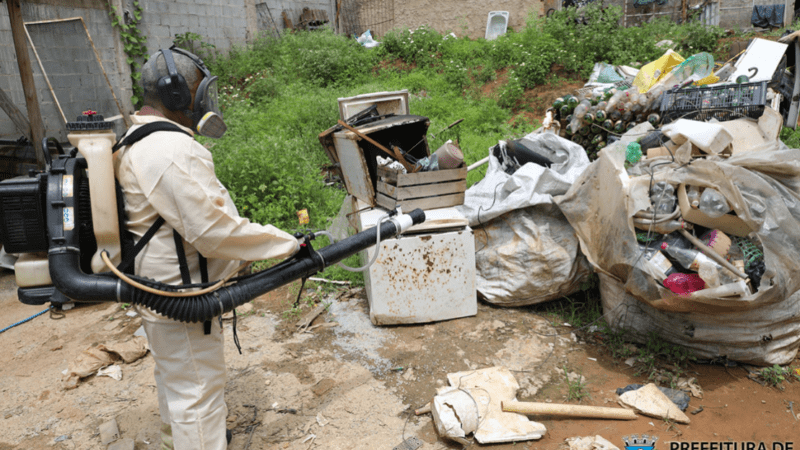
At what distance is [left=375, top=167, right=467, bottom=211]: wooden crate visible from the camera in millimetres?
3590

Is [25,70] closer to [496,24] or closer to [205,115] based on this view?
[205,115]

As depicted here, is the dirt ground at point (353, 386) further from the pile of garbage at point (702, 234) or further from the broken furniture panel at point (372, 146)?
the broken furniture panel at point (372, 146)

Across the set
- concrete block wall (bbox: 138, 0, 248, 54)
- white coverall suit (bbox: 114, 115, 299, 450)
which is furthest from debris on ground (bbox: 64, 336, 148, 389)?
concrete block wall (bbox: 138, 0, 248, 54)

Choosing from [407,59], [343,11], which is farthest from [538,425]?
[343,11]

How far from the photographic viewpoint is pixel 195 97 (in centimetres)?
215

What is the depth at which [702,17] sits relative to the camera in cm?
952

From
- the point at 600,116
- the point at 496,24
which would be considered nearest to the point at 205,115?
the point at 600,116

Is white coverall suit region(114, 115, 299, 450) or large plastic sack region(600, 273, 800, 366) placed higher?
white coverall suit region(114, 115, 299, 450)

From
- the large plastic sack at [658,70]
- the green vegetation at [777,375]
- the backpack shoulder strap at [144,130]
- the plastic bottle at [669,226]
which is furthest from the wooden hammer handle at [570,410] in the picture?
the large plastic sack at [658,70]

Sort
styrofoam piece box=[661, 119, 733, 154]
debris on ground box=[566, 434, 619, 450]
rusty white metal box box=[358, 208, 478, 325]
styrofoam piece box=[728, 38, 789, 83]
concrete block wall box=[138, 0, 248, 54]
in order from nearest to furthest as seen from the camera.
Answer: debris on ground box=[566, 434, 619, 450]
styrofoam piece box=[661, 119, 733, 154]
rusty white metal box box=[358, 208, 478, 325]
styrofoam piece box=[728, 38, 789, 83]
concrete block wall box=[138, 0, 248, 54]

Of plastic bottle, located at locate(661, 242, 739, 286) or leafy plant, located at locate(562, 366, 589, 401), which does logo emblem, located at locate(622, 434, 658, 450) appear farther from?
plastic bottle, located at locate(661, 242, 739, 286)

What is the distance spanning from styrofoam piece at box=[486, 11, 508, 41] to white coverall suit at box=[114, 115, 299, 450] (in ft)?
32.8

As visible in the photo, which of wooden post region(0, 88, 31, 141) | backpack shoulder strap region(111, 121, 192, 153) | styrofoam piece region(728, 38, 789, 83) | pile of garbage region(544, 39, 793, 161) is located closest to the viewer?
backpack shoulder strap region(111, 121, 192, 153)

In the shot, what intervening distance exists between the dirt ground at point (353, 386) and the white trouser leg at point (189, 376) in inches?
20.8
